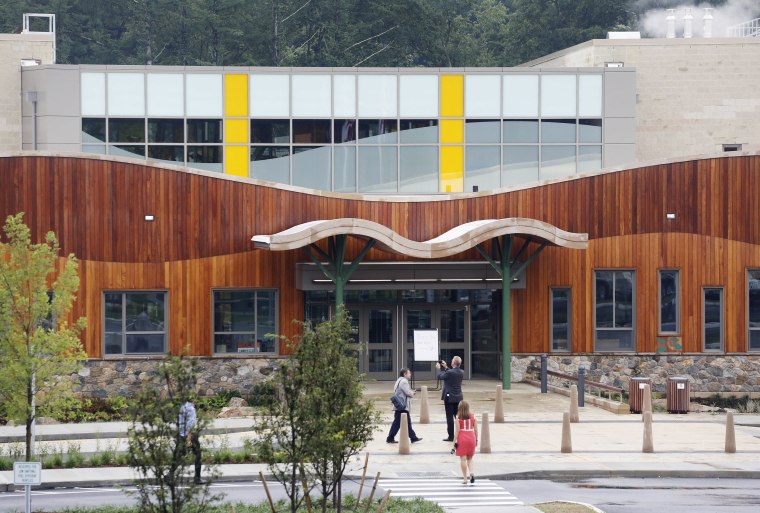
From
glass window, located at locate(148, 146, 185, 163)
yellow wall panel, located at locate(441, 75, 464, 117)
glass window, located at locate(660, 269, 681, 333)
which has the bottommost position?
glass window, located at locate(660, 269, 681, 333)

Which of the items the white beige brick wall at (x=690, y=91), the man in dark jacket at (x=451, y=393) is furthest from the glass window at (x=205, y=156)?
the man in dark jacket at (x=451, y=393)

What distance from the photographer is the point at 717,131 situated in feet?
195

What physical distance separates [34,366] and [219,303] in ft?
51.0

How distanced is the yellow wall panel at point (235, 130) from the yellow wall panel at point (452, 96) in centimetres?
774

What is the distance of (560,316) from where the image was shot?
4262 cm

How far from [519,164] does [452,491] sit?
29315 millimetres

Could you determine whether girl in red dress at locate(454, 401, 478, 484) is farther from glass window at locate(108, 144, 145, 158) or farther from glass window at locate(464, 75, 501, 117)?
glass window at locate(108, 144, 145, 158)

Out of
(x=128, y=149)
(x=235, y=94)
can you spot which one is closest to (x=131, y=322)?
(x=128, y=149)

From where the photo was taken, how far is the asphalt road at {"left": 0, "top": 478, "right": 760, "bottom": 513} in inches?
901

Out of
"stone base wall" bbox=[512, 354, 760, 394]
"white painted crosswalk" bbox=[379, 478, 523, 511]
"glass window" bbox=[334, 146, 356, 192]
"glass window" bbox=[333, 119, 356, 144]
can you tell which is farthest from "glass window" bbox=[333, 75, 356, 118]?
"white painted crosswalk" bbox=[379, 478, 523, 511]

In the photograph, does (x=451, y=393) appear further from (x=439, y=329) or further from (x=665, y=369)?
(x=665, y=369)

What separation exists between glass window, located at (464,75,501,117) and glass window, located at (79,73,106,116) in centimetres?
1412

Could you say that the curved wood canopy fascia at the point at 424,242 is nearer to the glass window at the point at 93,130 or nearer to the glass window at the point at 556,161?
the glass window at the point at 556,161

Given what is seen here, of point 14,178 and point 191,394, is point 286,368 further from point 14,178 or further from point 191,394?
point 14,178
